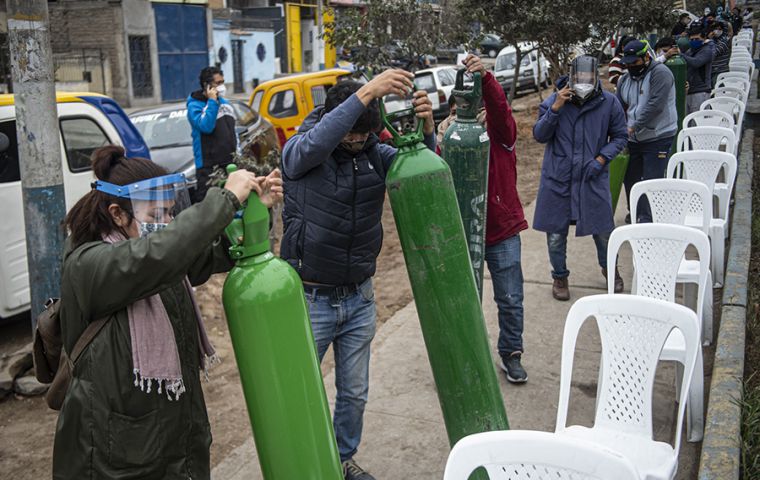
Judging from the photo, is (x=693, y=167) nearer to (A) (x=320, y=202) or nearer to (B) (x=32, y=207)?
(A) (x=320, y=202)

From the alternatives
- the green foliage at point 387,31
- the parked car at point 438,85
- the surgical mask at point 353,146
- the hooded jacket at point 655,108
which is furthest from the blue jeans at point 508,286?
the parked car at point 438,85

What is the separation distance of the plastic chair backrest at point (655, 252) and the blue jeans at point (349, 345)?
4.61ft

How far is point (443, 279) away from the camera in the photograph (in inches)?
112

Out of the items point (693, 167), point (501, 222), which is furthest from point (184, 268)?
point (693, 167)

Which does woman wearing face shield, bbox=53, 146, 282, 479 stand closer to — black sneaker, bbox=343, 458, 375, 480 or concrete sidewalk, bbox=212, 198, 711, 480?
black sneaker, bbox=343, 458, 375, 480

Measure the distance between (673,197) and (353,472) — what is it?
2.77 m

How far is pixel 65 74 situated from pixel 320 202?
24.5 meters

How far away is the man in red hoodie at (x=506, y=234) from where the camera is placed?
427 cm

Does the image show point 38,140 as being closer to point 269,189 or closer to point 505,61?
point 269,189

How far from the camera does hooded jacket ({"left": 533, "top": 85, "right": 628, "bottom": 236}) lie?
17.4 feet

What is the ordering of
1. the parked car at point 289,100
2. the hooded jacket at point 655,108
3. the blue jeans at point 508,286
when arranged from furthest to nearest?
the parked car at point 289,100 → the hooded jacket at point 655,108 → the blue jeans at point 508,286

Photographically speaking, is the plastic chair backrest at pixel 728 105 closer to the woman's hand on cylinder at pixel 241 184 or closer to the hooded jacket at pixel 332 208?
the hooded jacket at pixel 332 208

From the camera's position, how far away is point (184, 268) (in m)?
2.18

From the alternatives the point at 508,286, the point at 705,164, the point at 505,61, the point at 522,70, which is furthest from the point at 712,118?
the point at 522,70
